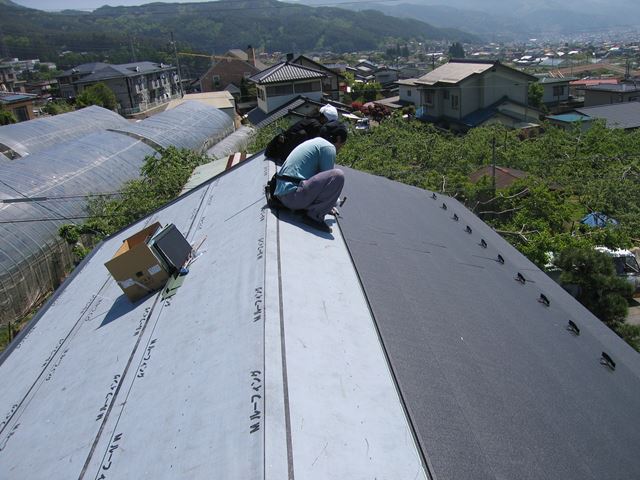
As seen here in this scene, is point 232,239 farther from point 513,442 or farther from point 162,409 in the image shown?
point 513,442

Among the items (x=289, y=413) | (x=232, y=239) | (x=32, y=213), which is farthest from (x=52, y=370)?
(x=32, y=213)

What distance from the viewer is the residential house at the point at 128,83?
45094mm

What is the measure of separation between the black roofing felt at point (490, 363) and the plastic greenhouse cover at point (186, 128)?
14566mm

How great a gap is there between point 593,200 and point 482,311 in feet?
32.0

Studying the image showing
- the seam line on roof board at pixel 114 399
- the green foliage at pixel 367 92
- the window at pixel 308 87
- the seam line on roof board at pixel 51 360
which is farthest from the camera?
the green foliage at pixel 367 92

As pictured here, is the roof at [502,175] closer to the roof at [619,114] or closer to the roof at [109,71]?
the roof at [619,114]

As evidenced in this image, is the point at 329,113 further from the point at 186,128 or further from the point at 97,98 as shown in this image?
the point at 97,98

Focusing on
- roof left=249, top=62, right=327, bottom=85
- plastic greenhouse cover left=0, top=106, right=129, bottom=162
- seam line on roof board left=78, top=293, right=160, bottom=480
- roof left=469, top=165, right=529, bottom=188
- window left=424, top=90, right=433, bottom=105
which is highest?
seam line on roof board left=78, top=293, right=160, bottom=480

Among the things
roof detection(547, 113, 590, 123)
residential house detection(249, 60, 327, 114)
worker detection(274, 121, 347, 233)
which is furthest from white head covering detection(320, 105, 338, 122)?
roof detection(547, 113, 590, 123)

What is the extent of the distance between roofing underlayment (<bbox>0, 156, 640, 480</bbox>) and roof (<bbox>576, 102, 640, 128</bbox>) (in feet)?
84.5

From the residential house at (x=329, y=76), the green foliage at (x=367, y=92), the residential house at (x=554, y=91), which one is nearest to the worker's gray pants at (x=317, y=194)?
the residential house at (x=329, y=76)

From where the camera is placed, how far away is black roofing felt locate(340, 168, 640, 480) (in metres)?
2.79

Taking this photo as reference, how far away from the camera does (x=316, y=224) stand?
5.00m

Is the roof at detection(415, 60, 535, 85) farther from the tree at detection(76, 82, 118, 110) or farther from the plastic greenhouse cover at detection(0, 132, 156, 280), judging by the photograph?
the tree at detection(76, 82, 118, 110)
